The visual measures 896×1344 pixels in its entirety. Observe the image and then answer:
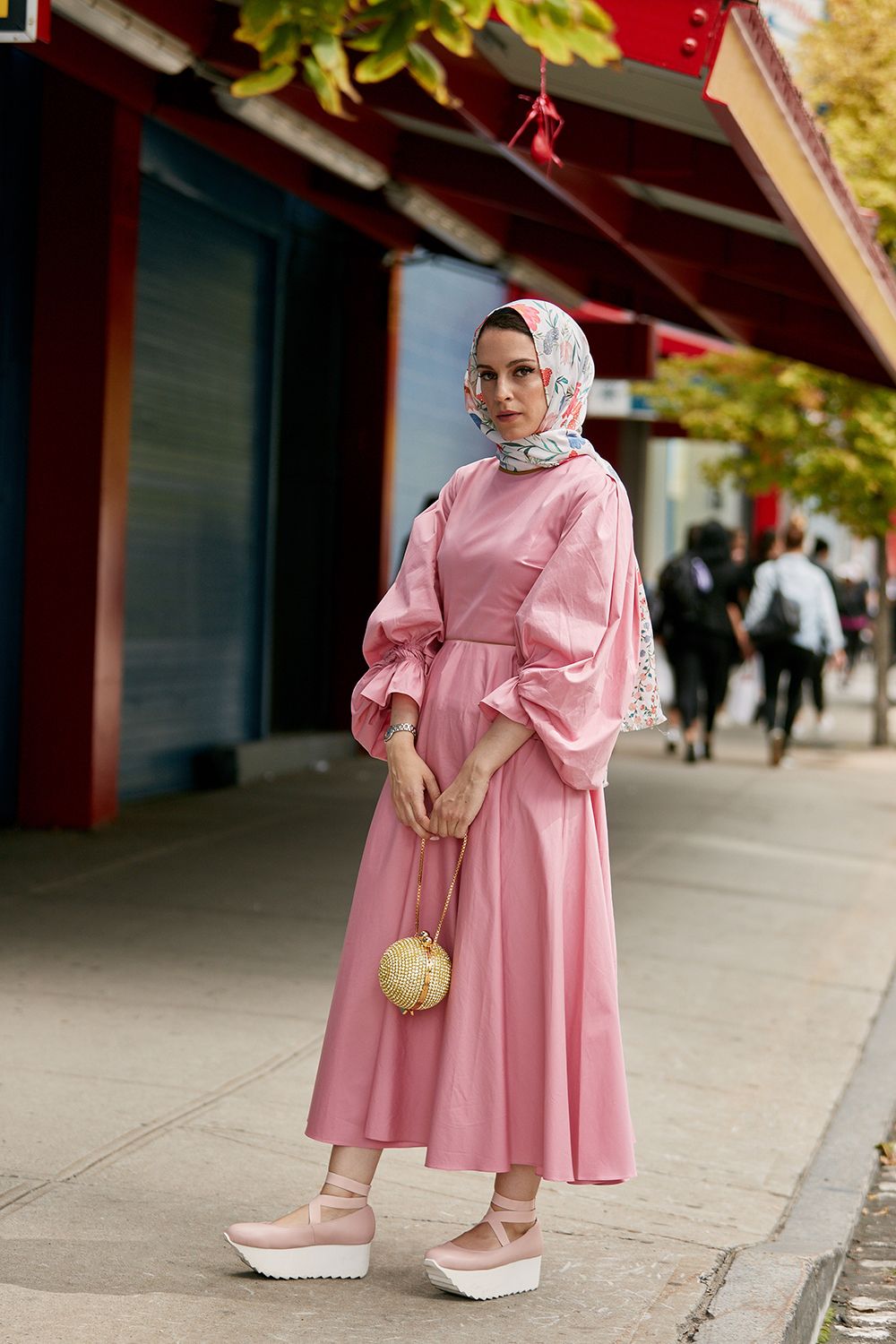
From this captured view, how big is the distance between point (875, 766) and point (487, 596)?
472 inches

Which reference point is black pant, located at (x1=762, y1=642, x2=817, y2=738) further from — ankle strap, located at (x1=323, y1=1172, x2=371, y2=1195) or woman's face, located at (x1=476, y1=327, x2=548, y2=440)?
ankle strap, located at (x1=323, y1=1172, x2=371, y2=1195)

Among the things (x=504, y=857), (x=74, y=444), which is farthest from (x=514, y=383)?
(x=74, y=444)

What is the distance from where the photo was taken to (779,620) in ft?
47.4

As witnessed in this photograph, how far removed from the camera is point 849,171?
1590cm

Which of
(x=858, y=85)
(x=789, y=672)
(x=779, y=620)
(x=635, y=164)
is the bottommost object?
(x=789, y=672)

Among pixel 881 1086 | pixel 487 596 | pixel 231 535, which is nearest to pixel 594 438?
pixel 231 535

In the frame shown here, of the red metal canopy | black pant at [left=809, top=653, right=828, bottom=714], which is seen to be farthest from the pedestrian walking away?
the red metal canopy

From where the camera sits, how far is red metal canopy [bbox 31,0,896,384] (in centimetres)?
617

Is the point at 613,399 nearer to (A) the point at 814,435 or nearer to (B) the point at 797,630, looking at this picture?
(A) the point at 814,435

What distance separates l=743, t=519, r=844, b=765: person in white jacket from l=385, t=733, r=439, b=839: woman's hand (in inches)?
438

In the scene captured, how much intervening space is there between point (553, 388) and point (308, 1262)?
1790 millimetres

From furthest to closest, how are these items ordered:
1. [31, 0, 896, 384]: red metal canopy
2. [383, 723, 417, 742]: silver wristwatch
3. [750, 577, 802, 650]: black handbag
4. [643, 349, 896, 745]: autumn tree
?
[643, 349, 896, 745]: autumn tree
[750, 577, 802, 650]: black handbag
[31, 0, 896, 384]: red metal canopy
[383, 723, 417, 742]: silver wristwatch

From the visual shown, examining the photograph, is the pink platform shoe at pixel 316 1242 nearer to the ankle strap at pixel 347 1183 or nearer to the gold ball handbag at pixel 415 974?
the ankle strap at pixel 347 1183

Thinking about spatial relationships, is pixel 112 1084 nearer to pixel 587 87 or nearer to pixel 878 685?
pixel 587 87
